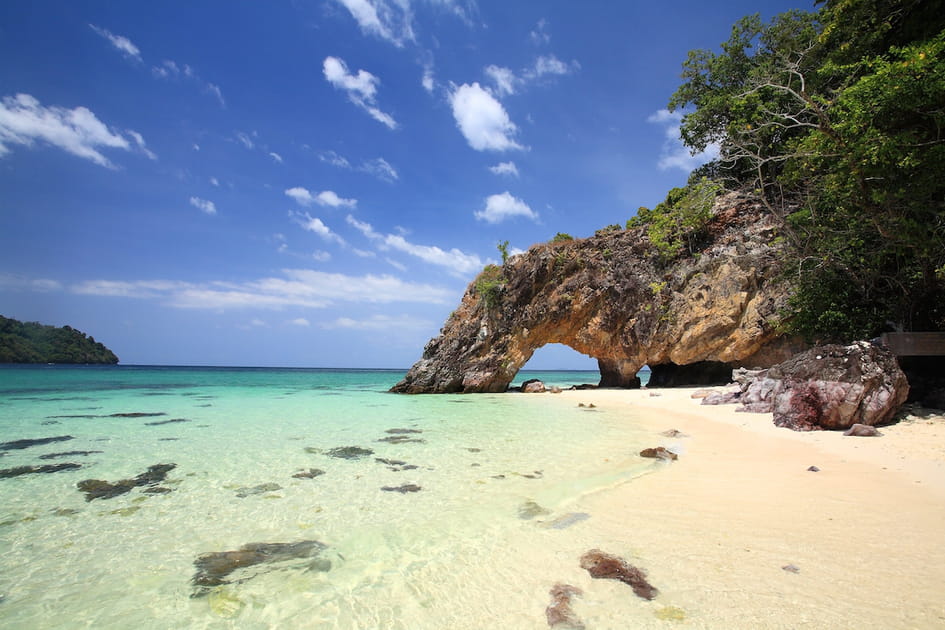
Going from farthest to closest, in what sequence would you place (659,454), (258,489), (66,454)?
1. (66,454)
2. (659,454)
3. (258,489)

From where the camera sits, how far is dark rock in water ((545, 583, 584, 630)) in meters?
2.56

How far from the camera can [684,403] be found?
1572 centimetres

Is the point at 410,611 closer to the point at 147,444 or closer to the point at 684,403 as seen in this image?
the point at 147,444

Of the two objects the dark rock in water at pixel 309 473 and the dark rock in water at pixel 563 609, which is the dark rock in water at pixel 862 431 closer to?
the dark rock in water at pixel 563 609

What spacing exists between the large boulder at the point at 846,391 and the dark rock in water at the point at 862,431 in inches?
25.4

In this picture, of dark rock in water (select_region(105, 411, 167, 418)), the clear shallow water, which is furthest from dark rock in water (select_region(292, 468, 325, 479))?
dark rock in water (select_region(105, 411, 167, 418))

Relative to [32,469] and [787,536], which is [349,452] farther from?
[787,536]

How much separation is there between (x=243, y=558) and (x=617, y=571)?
10.5 feet

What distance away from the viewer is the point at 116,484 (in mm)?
5805

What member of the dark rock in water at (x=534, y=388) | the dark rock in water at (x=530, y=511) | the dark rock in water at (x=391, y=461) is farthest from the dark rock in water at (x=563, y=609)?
the dark rock in water at (x=534, y=388)

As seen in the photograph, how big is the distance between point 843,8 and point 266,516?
17221 millimetres

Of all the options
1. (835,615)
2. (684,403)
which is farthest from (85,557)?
(684,403)

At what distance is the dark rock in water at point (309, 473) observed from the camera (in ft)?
20.3

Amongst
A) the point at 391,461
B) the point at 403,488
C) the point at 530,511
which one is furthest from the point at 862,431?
the point at 391,461
